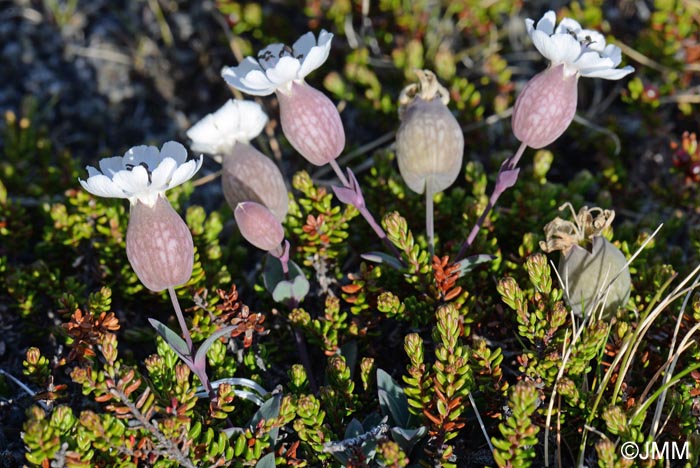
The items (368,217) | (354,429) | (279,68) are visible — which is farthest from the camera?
(368,217)

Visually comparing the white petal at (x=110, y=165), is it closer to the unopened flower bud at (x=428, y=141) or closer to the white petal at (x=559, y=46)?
the unopened flower bud at (x=428, y=141)

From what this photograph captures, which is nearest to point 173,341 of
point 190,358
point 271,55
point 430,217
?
point 190,358

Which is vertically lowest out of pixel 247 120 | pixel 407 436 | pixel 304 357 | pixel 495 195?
pixel 304 357

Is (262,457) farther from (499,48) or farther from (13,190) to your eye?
(499,48)

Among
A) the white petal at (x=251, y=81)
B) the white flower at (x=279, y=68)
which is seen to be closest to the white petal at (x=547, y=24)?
the white flower at (x=279, y=68)

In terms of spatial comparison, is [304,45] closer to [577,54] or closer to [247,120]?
[247,120]

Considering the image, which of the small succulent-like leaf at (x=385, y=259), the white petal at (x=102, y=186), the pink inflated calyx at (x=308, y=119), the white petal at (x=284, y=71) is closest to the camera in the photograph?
the white petal at (x=102, y=186)
